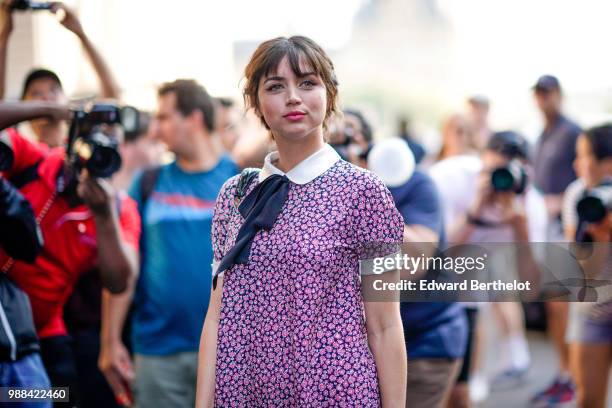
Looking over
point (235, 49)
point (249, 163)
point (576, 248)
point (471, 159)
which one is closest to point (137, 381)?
point (249, 163)

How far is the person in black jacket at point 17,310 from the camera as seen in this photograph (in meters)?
3.44

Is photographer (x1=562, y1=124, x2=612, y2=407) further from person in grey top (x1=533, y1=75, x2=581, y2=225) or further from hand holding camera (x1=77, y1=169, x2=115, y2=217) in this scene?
person in grey top (x1=533, y1=75, x2=581, y2=225)

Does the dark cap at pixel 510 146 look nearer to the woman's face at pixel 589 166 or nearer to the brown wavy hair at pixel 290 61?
the woman's face at pixel 589 166

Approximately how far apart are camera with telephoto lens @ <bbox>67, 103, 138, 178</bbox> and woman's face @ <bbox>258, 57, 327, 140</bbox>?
1.27 meters

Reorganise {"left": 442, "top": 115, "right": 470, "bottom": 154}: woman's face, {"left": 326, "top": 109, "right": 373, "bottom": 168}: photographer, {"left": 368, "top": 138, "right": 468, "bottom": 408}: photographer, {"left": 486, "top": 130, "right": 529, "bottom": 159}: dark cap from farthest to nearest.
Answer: {"left": 442, "top": 115, "right": 470, "bottom": 154}: woman's face, {"left": 486, "top": 130, "right": 529, "bottom": 159}: dark cap, {"left": 326, "top": 109, "right": 373, "bottom": 168}: photographer, {"left": 368, "top": 138, "right": 468, "bottom": 408}: photographer

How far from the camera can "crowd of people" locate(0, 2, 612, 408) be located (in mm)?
2857

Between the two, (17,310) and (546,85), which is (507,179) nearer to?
(17,310)

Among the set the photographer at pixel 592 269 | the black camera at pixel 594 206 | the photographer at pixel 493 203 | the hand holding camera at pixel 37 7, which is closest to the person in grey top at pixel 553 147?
the photographer at pixel 493 203

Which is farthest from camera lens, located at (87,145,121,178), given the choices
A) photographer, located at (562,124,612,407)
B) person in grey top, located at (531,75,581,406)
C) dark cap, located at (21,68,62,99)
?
person in grey top, located at (531,75,581,406)

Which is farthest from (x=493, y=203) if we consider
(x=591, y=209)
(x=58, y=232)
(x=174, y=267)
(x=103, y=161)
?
(x=58, y=232)

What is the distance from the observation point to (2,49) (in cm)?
401

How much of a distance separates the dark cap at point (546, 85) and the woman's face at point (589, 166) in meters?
2.89

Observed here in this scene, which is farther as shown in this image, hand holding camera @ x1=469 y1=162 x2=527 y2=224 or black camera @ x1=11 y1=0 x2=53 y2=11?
hand holding camera @ x1=469 y1=162 x2=527 y2=224

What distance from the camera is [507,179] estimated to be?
5.12 m
